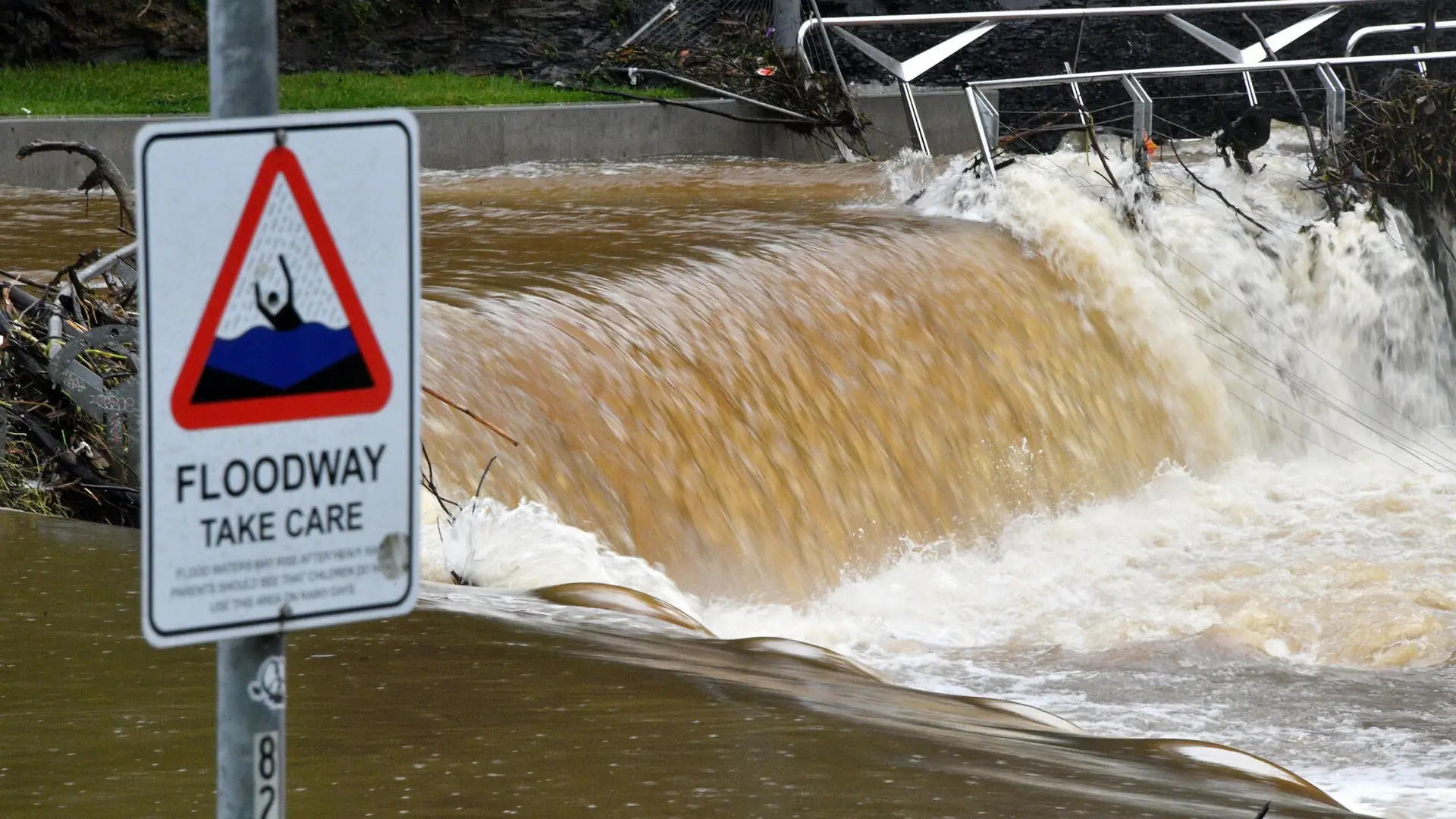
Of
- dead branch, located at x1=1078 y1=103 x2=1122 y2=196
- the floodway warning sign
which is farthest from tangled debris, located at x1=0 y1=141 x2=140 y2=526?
dead branch, located at x1=1078 y1=103 x2=1122 y2=196

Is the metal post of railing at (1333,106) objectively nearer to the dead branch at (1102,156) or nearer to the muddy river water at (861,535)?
the muddy river water at (861,535)

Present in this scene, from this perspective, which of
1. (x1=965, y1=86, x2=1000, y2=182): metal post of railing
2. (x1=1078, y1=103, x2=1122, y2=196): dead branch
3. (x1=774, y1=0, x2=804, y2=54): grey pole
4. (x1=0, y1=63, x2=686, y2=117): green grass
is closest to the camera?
(x1=965, y1=86, x2=1000, y2=182): metal post of railing

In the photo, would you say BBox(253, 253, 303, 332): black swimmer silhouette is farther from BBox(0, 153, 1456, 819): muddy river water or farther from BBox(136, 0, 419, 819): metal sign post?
BBox(0, 153, 1456, 819): muddy river water

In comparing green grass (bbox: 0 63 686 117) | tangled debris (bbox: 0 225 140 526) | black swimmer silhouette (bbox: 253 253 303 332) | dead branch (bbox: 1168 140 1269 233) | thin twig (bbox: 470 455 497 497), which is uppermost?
green grass (bbox: 0 63 686 117)

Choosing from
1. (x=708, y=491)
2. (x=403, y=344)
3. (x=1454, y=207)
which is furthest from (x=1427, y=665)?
(x=1454, y=207)

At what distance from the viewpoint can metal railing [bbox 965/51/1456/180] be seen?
403 inches

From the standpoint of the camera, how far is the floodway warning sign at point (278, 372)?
1478mm

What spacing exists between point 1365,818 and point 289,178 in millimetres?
2471

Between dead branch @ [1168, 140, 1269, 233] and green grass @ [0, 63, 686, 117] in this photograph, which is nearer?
dead branch @ [1168, 140, 1269, 233]

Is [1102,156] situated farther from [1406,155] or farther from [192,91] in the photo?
[192,91]

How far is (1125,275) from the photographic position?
32.7ft

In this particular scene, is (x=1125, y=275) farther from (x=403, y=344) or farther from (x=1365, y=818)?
(x=403, y=344)

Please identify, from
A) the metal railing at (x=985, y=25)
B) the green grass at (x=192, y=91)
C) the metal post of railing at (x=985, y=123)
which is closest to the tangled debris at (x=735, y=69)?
the green grass at (x=192, y=91)

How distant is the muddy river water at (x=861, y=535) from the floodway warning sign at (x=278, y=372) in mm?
1299
